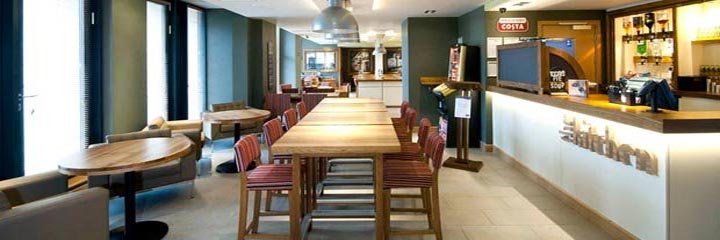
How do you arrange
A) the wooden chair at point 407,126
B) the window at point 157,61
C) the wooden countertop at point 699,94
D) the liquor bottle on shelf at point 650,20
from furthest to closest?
1. the window at point 157,61
2. the liquor bottle on shelf at point 650,20
3. the wooden countertop at point 699,94
4. the wooden chair at point 407,126

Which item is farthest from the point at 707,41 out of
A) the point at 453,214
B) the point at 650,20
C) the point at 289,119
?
the point at 289,119

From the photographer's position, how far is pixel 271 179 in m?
3.19

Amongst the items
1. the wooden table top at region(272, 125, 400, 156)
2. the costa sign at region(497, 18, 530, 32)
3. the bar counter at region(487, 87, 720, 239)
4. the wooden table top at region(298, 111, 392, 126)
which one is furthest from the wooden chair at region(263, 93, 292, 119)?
the wooden table top at region(272, 125, 400, 156)

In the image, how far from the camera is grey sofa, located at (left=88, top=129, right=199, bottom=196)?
4.24 metres

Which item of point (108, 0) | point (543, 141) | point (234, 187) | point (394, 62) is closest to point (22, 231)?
point (234, 187)

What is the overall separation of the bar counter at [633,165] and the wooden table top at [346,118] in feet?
5.02

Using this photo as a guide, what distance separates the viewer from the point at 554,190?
15.3 ft

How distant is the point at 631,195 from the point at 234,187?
3765mm

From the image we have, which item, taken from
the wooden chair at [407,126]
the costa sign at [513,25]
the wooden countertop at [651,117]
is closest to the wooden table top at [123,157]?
the wooden chair at [407,126]

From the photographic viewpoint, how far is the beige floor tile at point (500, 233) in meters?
3.55

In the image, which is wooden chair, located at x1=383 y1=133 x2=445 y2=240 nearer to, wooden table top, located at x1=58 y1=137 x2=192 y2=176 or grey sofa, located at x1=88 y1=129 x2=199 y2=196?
wooden table top, located at x1=58 y1=137 x2=192 y2=176

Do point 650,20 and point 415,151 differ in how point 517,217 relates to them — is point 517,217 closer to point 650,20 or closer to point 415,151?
point 415,151

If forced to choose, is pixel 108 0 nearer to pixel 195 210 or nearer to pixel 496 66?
pixel 195 210

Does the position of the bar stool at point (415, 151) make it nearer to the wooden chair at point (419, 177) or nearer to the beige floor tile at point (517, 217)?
the wooden chair at point (419, 177)
